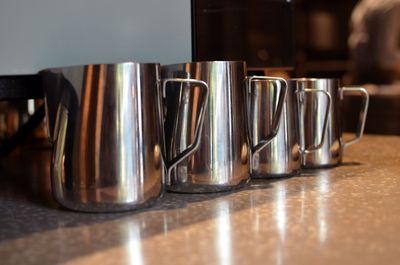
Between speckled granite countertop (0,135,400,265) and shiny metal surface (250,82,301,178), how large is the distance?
18 mm

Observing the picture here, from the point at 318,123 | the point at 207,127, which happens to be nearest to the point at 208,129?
the point at 207,127

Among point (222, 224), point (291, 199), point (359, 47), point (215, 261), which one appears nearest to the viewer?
point (215, 261)

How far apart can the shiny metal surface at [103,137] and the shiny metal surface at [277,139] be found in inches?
7.5

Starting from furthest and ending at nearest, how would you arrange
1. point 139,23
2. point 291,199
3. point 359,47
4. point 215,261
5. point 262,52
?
point 359,47
point 262,52
point 139,23
point 291,199
point 215,261

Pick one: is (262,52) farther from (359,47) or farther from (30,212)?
(359,47)

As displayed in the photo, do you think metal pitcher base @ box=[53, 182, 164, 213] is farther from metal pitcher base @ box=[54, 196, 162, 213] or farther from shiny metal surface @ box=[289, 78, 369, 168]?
shiny metal surface @ box=[289, 78, 369, 168]

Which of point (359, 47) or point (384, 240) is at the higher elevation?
point (359, 47)

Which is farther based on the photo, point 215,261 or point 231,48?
point 231,48

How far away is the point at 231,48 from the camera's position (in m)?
0.83

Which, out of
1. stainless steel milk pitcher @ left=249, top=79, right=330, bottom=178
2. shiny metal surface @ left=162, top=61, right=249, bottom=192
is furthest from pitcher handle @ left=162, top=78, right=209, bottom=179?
stainless steel milk pitcher @ left=249, top=79, right=330, bottom=178

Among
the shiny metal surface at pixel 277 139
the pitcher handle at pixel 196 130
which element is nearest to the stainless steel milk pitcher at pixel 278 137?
the shiny metal surface at pixel 277 139

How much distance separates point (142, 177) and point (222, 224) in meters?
0.10

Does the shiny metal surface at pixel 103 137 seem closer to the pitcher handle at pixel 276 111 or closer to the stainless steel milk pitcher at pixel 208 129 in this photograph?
the stainless steel milk pitcher at pixel 208 129

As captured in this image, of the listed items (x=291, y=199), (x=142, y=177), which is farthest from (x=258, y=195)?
(x=142, y=177)
